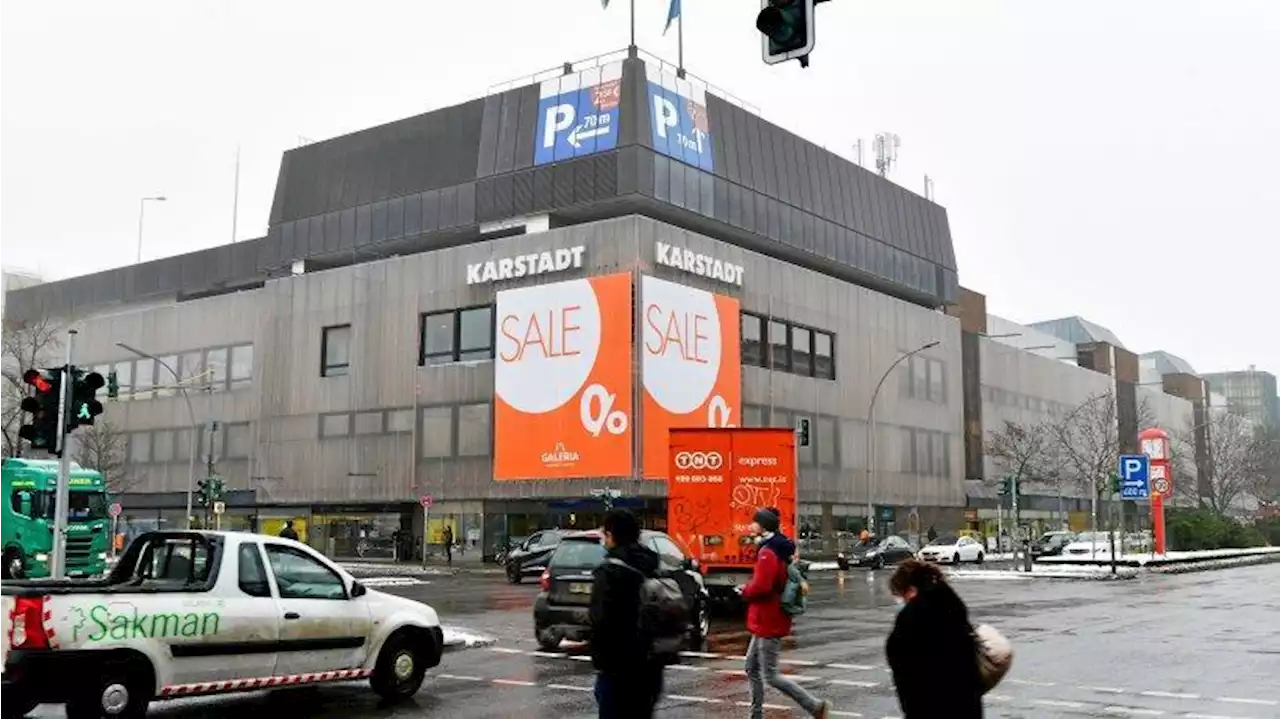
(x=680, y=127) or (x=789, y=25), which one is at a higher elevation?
(x=680, y=127)

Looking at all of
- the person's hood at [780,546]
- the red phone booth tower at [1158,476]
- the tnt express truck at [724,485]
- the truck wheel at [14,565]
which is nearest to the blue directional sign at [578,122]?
the red phone booth tower at [1158,476]

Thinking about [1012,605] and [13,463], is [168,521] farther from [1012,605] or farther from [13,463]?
[1012,605]

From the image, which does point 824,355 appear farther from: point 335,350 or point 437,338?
point 335,350

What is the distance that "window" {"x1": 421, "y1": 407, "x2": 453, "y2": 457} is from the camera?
173ft

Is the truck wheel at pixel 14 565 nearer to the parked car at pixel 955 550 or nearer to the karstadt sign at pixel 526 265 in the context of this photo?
the karstadt sign at pixel 526 265

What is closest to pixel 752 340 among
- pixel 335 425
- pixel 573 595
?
pixel 335 425

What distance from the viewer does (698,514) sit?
2353 cm

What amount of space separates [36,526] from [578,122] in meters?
30.5

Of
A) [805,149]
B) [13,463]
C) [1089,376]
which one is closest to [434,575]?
[13,463]

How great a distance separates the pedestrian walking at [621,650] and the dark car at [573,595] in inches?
330

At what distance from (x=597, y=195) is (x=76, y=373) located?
125ft

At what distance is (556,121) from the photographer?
53.6 m

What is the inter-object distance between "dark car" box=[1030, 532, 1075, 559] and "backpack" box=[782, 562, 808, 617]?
49.0 metres

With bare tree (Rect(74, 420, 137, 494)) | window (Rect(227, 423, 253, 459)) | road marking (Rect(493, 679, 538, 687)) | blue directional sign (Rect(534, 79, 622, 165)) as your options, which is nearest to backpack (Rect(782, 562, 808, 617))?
road marking (Rect(493, 679, 538, 687))
